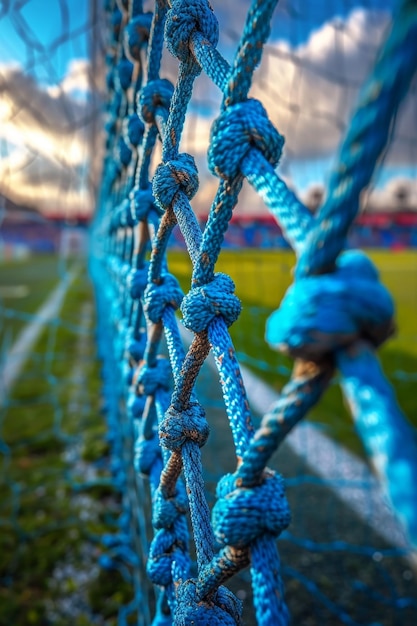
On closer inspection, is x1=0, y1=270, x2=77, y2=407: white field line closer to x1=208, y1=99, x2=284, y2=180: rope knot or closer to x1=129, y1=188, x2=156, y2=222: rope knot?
x1=129, y1=188, x2=156, y2=222: rope knot

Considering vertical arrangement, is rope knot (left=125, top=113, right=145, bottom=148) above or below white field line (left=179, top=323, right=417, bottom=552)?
above

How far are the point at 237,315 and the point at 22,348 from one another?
250 centimetres

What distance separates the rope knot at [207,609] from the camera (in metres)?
0.27

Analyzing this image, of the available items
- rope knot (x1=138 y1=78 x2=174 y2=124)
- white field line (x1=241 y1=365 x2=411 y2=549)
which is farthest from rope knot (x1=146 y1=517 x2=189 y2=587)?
white field line (x1=241 y1=365 x2=411 y2=549)

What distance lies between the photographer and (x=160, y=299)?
41 centimetres

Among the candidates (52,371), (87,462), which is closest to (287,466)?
(87,462)

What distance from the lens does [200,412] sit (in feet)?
1.09

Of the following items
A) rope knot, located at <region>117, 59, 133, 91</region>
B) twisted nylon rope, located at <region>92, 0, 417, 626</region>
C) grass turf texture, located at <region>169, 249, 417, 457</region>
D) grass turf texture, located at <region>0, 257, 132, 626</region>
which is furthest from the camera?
grass turf texture, located at <region>169, 249, 417, 457</region>

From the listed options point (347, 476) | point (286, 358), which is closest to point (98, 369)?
point (286, 358)

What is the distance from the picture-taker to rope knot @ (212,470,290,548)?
21 cm

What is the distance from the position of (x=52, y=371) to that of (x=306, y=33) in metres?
1.64

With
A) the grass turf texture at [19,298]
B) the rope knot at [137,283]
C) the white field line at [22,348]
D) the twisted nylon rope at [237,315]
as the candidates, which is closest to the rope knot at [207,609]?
the twisted nylon rope at [237,315]

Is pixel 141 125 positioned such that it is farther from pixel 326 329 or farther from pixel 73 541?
pixel 73 541

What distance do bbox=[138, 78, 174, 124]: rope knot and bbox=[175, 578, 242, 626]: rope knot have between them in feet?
1.16
